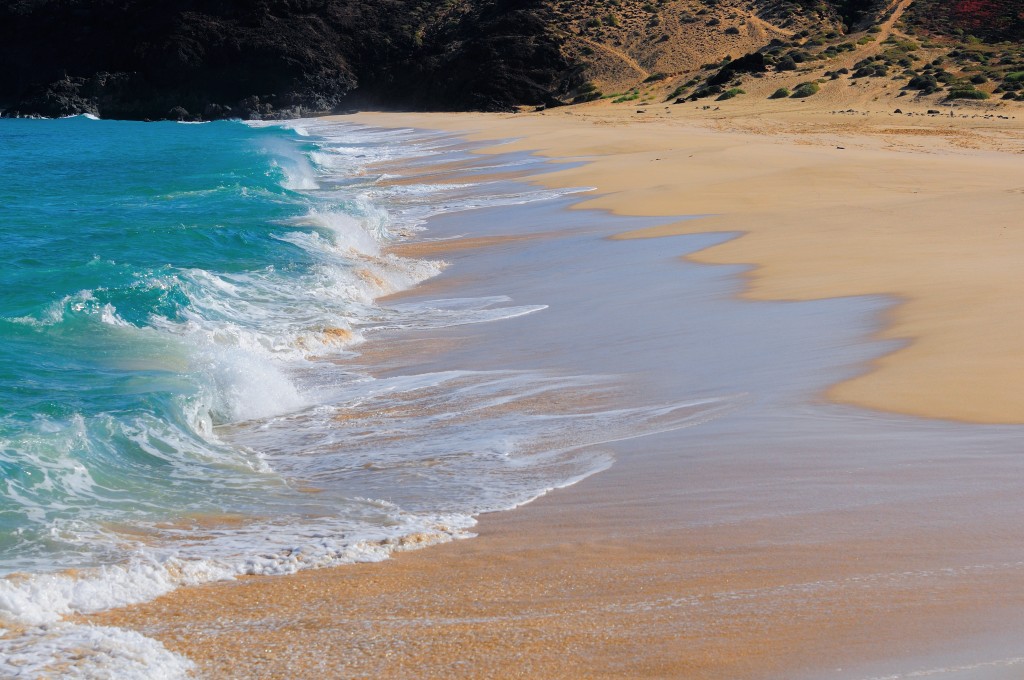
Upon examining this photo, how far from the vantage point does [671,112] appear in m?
43.5

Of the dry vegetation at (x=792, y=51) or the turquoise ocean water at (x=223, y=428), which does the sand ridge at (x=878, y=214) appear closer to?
the turquoise ocean water at (x=223, y=428)

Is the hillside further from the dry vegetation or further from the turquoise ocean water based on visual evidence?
the turquoise ocean water

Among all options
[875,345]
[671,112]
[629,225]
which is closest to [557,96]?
[671,112]

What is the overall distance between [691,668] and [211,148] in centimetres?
4065

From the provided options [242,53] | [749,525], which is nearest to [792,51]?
[242,53]

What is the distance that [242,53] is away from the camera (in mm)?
81688

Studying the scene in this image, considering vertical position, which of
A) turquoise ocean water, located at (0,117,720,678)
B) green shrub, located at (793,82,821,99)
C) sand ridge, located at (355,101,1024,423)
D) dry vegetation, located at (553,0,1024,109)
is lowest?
turquoise ocean water, located at (0,117,720,678)

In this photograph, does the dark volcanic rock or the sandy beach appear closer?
the sandy beach

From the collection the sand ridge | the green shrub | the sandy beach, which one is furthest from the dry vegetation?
the sandy beach

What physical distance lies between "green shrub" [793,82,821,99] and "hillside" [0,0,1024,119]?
0.12 m

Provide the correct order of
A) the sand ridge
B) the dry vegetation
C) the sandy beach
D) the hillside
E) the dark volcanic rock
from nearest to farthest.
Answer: the sandy beach
the sand ridge
the dry vegetation
the hillside
the dark volcanic rock

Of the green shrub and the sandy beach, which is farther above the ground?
the green shrub

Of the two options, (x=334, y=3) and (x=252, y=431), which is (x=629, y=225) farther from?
(x=334, y=3)

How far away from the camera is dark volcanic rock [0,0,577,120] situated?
7556 centimetres
